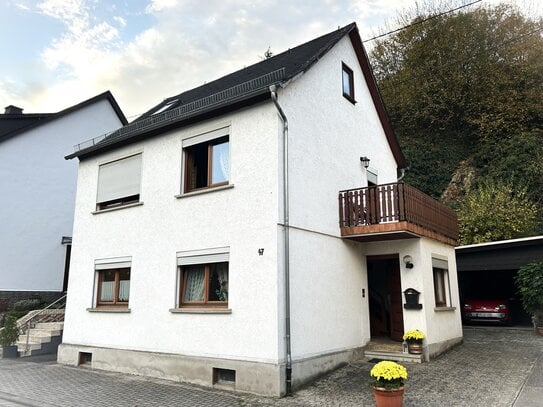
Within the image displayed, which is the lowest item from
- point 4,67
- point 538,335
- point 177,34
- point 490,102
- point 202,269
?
point 538,335

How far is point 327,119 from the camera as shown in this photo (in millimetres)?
10750

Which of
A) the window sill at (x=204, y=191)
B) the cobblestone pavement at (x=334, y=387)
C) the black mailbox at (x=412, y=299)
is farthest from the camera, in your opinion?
the black mailbox at (x=412, y=299)

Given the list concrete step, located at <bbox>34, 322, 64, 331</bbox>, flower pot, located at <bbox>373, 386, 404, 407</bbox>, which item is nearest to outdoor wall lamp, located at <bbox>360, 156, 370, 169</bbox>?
flower pot, located at <bbox>373, 386, 404, 407</bbox>

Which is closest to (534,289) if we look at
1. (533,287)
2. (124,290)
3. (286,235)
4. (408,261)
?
(533,287)

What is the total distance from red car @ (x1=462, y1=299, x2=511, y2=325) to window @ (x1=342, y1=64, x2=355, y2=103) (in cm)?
1045

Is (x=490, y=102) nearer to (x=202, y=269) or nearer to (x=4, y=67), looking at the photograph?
(x=202, y=269)

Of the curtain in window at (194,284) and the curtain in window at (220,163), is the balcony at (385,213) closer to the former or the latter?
the curtain in window at (220,163)

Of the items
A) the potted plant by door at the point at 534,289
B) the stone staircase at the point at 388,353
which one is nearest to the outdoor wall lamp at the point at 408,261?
the stone staircase at the point at 388,353

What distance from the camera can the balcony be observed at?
381 inches

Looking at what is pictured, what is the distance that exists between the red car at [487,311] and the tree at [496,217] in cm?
299

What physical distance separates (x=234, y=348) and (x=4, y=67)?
1229cm

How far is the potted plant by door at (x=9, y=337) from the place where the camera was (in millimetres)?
12508

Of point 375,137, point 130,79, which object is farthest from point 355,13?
point 130,79

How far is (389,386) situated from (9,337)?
11565 mm
